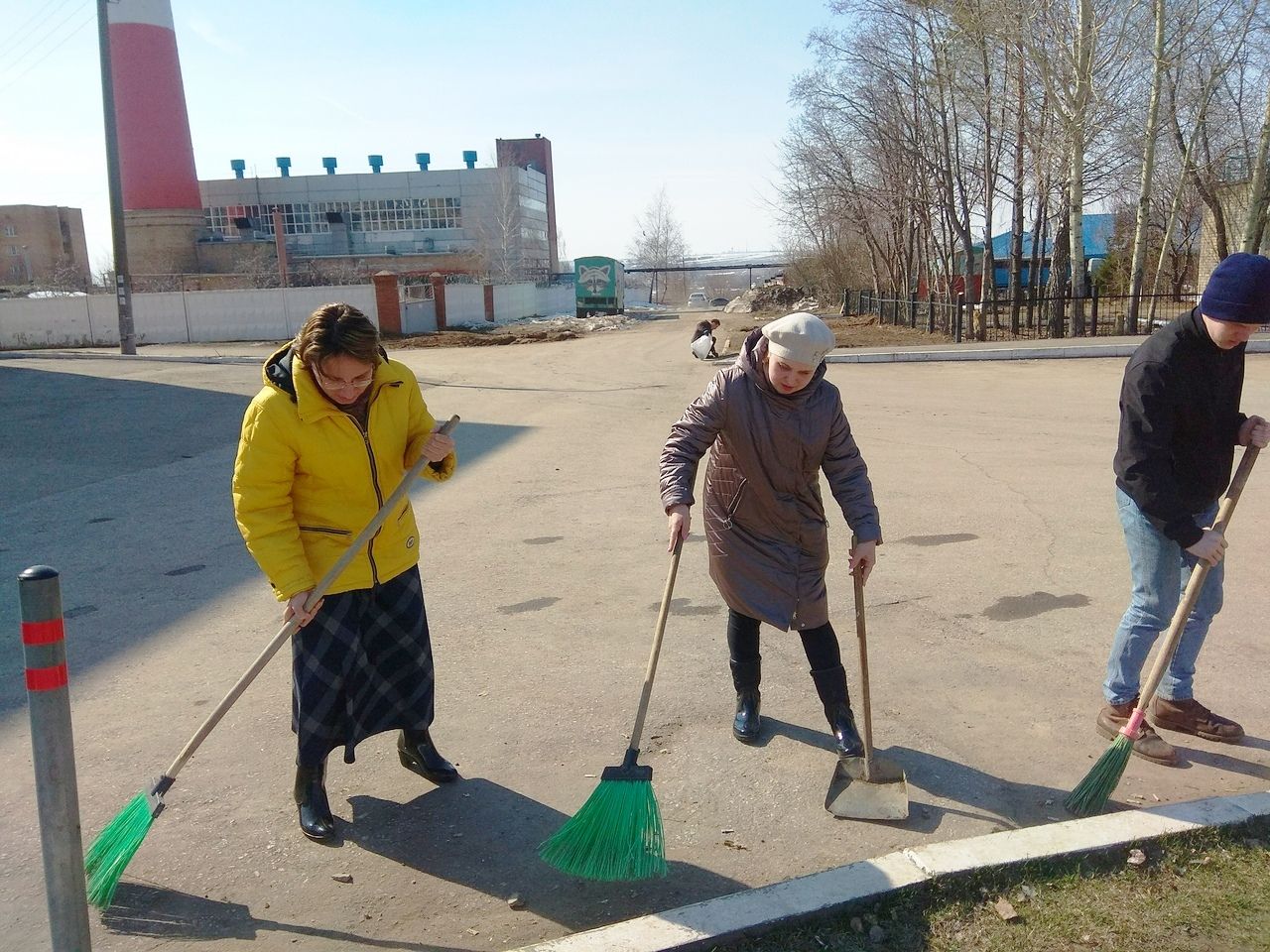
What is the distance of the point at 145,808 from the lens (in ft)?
10.1

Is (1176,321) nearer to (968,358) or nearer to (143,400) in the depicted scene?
(143,400)

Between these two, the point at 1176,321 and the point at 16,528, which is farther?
the point at 16,528

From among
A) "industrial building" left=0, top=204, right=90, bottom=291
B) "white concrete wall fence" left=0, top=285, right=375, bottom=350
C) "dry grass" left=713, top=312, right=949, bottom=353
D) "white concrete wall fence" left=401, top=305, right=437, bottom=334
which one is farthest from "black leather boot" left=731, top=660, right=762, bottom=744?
"industrial building" left=0, top=204, right=90, bottom=291

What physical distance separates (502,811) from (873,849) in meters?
1.26

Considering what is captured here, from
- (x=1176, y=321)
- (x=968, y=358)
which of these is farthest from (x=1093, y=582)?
(x=968, y=358)

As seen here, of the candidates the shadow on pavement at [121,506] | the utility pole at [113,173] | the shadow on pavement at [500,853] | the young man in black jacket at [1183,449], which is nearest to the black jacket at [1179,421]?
the young man in black jacket at [1183,449]

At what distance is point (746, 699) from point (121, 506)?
21.3 feet

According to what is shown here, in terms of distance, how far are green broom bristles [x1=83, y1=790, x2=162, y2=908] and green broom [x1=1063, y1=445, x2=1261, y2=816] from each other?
9.69 feet

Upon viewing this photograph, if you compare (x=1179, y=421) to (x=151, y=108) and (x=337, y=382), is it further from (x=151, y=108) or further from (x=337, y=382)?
(x=151, y=108)

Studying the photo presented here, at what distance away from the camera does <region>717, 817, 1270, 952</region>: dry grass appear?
2.71 metres

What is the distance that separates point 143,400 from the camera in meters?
14.1

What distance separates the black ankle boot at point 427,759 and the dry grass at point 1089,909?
1362mm

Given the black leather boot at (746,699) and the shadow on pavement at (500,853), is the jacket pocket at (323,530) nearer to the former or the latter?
the shadow on pavement at (500,853)

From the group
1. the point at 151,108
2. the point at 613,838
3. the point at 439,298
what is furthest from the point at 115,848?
the point at 151,108
